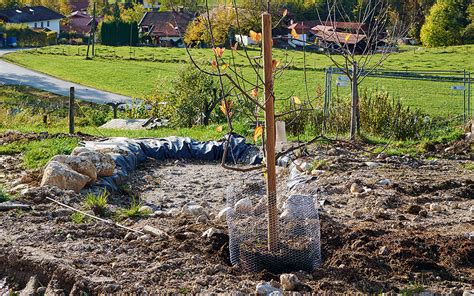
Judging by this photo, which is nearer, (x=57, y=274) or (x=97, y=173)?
(x=57, y=274)

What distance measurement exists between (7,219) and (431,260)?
12.8 ft

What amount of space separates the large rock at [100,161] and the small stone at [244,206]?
3557 millimetres

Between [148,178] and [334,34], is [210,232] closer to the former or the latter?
[148,178]

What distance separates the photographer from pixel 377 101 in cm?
1566

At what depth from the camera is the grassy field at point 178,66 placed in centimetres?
3416

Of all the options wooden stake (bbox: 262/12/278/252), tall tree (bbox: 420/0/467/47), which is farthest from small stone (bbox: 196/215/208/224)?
tall tree (bbox: 420/0/467/47)

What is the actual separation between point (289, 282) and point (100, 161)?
512 centimetres

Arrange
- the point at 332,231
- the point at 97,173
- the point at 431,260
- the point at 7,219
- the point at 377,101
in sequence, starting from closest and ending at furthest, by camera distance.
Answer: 1. the point at 431,260
2. the point at 332,231
3. the point at 7,219
4. the point at 97,173
5. the point at 377,101

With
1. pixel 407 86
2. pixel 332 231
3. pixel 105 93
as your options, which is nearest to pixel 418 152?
pixel 332 231

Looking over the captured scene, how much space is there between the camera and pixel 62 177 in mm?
9062

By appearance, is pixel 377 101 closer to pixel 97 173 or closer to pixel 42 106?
pixel 97 173

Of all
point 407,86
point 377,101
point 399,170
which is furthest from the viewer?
point 407,86

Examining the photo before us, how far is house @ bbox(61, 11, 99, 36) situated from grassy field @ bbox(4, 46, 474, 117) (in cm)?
2662

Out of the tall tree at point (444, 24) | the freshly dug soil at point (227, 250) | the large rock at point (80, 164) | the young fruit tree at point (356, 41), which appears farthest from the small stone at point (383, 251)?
the tall tree at point (444, 24)
